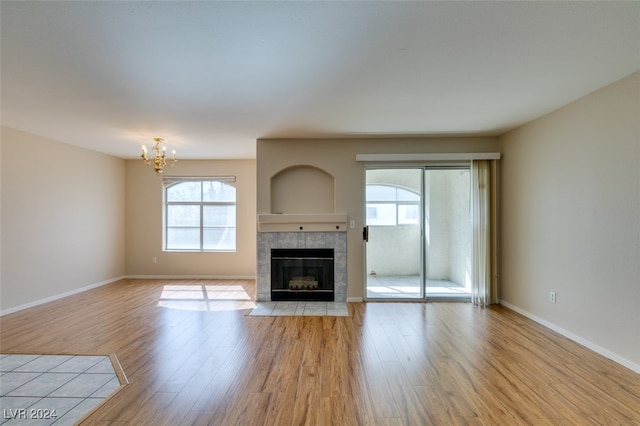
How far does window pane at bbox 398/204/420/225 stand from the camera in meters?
4.80

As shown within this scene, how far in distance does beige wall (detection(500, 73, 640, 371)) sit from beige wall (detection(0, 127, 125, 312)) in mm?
7090

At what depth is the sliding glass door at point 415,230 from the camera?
4773mm

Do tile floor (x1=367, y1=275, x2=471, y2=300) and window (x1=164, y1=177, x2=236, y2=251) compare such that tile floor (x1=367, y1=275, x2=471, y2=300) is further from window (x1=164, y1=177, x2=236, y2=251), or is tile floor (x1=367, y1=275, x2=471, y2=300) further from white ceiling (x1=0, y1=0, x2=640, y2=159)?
window (x1=164, y1=177, x2=236, y2=251)

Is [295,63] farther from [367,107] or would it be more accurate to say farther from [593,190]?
[593,190]

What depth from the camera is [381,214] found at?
4.82 m

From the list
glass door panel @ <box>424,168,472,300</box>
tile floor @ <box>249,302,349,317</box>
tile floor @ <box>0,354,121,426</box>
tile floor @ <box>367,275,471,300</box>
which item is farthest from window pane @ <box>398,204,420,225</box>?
tile floor @ <box>0,354,121,426</box>

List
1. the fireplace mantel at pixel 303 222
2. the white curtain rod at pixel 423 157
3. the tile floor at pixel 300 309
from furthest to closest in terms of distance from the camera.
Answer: the fireplace mantel at pixel 303 222, the white curtain rod at pixel 423 157, the tile floor at pixel 300 309

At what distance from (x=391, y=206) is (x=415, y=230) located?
1.77ft

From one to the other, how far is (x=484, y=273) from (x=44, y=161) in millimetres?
7022

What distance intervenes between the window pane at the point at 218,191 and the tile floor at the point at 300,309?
9.08 ft

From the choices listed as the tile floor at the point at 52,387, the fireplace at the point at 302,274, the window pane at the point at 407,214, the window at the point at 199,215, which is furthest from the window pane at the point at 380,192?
the tile floor at the point at 52,387

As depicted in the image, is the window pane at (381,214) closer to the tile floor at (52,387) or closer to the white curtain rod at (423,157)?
the white curtain rod at (423,157)

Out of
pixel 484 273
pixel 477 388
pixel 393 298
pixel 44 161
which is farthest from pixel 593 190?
pixel 44 161

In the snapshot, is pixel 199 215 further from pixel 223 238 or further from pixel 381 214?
pixel 381 214
